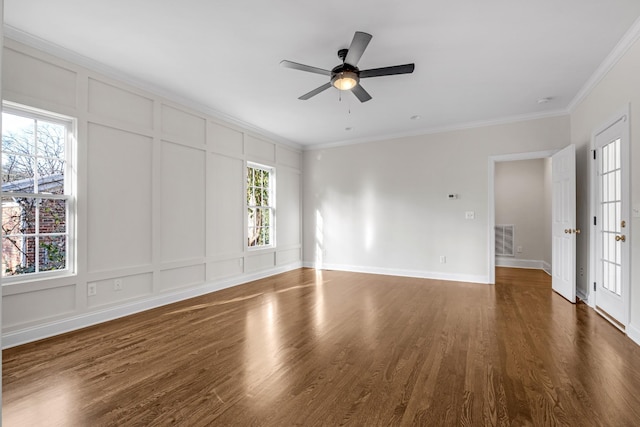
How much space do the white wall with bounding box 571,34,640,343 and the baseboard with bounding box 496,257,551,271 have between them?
251 cm

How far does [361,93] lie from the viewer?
361 cm

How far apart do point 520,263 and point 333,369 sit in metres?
6.22

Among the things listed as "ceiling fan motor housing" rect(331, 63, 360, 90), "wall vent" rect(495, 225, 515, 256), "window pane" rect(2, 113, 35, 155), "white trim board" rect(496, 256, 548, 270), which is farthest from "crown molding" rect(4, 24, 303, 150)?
"white trim board" rect(496, 256, 548, 270)

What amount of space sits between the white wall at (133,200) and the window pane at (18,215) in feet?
1.25

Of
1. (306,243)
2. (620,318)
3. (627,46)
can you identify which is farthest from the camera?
(306,243)

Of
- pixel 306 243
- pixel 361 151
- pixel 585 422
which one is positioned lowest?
pixel 585 422

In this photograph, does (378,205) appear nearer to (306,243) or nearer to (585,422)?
(306,243)

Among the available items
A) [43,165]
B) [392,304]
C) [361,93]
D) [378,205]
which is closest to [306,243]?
[378,205]

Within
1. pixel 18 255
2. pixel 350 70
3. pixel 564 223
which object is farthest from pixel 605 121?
pixel 18 255

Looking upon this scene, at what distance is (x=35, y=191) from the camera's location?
3258 mm

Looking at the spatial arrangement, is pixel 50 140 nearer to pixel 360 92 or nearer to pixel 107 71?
pixel 107 71

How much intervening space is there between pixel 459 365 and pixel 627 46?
340cm

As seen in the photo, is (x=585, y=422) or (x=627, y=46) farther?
(x=627, y=46)

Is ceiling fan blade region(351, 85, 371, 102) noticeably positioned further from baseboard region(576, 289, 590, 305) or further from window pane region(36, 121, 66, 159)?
baseboard region(576, 289, 590, 305)
